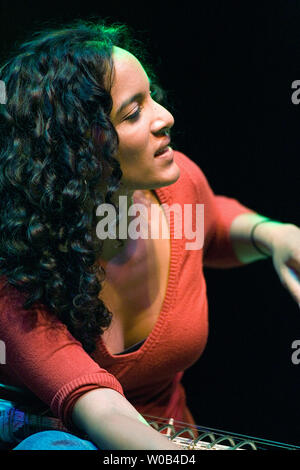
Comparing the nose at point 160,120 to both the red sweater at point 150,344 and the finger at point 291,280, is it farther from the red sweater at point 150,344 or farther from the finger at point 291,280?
the finger at point 291,280

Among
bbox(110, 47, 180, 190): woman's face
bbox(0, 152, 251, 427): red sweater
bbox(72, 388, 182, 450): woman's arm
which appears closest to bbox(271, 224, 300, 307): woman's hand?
bbox(0, 152, 251, 427): red sweater

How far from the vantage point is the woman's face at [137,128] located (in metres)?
0.92

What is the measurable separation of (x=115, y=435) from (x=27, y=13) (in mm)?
866

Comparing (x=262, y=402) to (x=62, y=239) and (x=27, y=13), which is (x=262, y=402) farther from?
(x=27, y=13)

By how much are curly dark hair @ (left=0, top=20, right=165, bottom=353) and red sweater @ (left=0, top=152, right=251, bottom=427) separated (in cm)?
4

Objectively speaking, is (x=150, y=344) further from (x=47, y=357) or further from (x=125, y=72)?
(x=125, y=72)

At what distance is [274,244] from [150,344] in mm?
288

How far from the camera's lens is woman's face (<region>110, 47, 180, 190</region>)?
3.00ft

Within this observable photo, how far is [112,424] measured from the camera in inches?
30.6

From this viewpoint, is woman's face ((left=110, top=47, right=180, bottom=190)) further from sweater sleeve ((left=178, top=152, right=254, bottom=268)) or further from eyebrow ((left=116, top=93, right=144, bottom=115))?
sweater sleeve ((left=178, top=152, right=254, bottom=268))

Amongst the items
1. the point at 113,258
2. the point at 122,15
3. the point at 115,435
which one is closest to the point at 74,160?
the point at 113,258

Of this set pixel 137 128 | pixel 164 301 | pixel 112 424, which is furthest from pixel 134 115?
pixel 112 424

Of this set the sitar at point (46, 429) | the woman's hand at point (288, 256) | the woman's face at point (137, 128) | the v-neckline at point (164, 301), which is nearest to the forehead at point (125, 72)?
the woman's face at point (137, 128)

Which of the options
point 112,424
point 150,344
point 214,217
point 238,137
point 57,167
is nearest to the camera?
point 112,424
